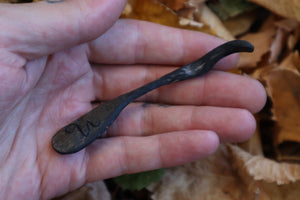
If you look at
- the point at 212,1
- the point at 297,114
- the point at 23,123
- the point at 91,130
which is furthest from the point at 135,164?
the point at 212,1

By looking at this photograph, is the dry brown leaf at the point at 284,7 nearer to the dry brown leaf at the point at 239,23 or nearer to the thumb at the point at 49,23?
the dry brown leaf at the point at 239,23

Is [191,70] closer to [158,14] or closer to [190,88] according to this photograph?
[190,88]

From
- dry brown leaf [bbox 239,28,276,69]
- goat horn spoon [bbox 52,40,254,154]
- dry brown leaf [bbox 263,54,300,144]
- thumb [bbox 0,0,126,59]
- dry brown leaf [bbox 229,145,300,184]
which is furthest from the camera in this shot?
dry brown leaf [bbox 239,28,276,69]

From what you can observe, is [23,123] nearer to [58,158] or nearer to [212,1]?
[58,158]

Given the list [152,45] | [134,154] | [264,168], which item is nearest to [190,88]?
[152,45]

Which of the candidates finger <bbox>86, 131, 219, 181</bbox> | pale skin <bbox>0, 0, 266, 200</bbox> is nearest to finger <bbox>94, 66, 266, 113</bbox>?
pale skin <bbox>0, 0, 266, 200</bbox>

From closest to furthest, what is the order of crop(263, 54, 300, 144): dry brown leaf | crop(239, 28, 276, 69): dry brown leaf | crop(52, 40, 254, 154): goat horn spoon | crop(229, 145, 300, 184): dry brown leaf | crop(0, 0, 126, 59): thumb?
1. crop(0, 0, 126, 59): thumb
2. crop(52, 40, 254, 154): goat horn spoon
3. crop(229, 145, 300, 184): dry brown leaf
4. crop(263, 54, 300, 144): dry brown leaf
5. crop(239, 28, 276, 69): dry brown leaf

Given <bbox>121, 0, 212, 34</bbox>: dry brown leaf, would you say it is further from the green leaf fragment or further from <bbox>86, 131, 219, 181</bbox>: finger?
the green leaf fragment
